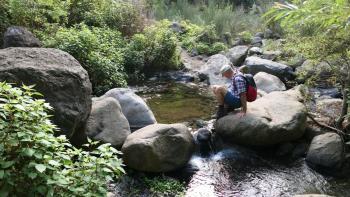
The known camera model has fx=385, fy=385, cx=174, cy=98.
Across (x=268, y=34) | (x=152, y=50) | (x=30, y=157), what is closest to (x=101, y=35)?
(x=152, y=50)

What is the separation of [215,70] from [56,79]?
25.3ft

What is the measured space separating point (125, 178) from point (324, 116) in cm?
419

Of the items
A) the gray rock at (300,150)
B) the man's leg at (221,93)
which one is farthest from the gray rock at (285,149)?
the man's leg at (221,93)

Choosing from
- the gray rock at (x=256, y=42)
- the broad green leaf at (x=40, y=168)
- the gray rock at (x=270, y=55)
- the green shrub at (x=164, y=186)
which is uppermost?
the broad green leaf at (x=40, y=168)

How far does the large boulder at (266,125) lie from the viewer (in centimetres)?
715

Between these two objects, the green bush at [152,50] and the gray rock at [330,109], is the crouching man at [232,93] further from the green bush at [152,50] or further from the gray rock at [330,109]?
the green bush at [152,50]

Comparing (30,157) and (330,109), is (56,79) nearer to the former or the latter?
(30,157)

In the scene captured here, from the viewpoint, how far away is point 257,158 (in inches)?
286

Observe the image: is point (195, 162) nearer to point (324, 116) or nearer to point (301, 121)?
point (301, 121)

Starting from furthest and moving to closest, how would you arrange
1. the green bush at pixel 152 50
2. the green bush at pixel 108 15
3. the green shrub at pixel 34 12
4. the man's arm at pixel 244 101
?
1. the green bush at pixel 108 15
2. the green bush at pixel 152 50
3. the green shrub at pixel 34 12
4. the man's arm at pixel 244 101

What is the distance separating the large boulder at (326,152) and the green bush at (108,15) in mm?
7669

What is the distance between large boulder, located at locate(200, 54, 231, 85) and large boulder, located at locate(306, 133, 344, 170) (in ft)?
18.1

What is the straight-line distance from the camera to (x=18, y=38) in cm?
852

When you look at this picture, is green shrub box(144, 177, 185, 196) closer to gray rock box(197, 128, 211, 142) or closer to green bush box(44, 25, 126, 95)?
gray rock box(197, 128, 211, 142)
